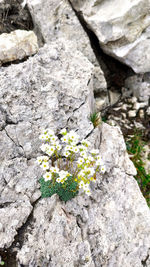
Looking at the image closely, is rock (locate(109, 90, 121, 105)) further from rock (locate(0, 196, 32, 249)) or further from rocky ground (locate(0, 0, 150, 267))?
rock (locate(0, 196, 32, 249))

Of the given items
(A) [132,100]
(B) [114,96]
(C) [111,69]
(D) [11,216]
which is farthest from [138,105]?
(D) [11,216]

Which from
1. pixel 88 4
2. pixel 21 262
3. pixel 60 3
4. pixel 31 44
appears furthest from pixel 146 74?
pixel 21 262

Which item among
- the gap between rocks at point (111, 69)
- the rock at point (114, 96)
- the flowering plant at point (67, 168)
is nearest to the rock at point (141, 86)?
the gap between rocks at point (111, 69)

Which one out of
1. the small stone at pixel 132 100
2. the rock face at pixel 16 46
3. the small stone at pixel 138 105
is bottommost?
the small stone at pixel 138 105

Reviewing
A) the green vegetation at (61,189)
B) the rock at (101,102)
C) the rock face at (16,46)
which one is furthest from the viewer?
the rock at (101,102)

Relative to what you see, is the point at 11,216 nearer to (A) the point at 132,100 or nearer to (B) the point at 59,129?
(B) the point at 59,129

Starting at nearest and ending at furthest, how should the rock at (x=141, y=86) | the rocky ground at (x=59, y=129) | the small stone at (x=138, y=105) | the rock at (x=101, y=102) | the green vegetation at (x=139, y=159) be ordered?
the rocky ground at (x=59, y=129) < the green vegetation at (x=139, y=159) < the rock at (x=101, y=102) < the small stone at (x=138, y=105) < the rock at (x=141, y=86)

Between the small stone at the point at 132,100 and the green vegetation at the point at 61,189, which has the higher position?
the small stone at the point at 132,100

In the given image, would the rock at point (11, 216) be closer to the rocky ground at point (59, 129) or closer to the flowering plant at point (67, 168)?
the rocky ground at point (59, 129)
